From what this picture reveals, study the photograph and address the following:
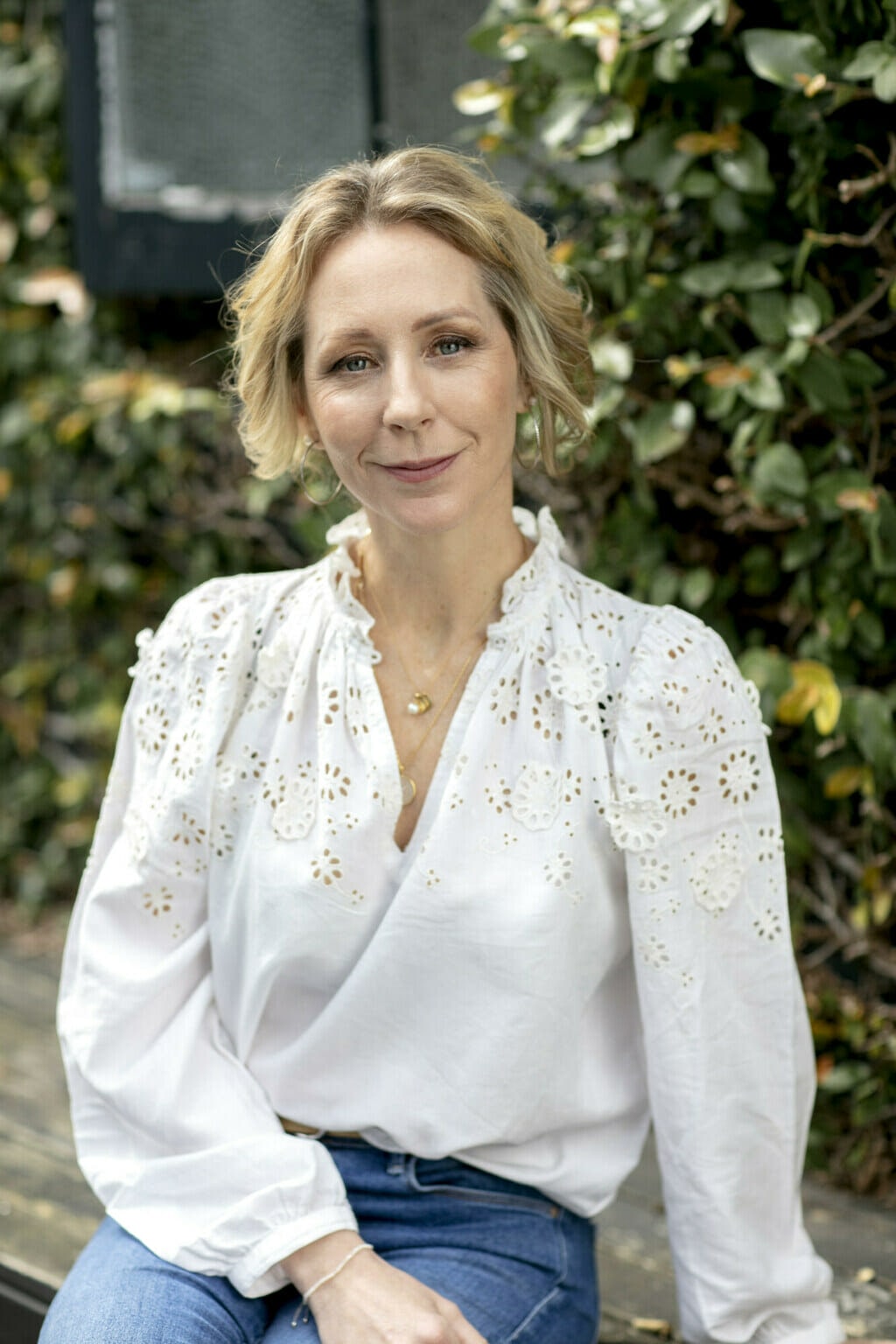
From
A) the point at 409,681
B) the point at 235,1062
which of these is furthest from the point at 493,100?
the point at 235,1062

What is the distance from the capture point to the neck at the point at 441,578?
139 centimetres

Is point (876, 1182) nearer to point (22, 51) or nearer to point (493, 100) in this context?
point (493, 100)

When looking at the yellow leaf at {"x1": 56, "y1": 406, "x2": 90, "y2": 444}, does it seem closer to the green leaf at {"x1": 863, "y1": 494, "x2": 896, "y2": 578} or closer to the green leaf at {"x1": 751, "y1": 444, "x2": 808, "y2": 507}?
the green leaf at {"x1": 751, "y1": 444, "x2": 808, "y2": 507}

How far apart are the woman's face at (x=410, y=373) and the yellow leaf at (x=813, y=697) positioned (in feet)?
2.23

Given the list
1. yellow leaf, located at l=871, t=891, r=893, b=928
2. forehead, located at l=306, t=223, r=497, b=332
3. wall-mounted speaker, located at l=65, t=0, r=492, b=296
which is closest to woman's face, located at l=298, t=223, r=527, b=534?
forehead, located at l=306, t=223, r=497, b=332

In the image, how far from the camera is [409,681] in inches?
56.3

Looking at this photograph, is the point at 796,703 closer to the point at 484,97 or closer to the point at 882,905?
the point at 882,905

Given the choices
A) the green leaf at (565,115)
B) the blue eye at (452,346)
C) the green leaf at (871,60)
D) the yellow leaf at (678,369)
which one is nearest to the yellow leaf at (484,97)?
the green leaf at (565,115)

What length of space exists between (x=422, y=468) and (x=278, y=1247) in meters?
0.73

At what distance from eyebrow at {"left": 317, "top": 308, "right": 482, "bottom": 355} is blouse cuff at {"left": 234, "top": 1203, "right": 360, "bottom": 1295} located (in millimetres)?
814

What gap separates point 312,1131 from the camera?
4.67ft

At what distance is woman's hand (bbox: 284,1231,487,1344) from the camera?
1220mm

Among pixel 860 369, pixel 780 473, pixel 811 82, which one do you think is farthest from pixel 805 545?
pixel 811 82

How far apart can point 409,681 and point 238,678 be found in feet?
0.59
